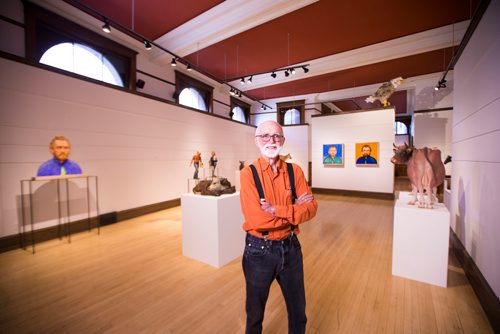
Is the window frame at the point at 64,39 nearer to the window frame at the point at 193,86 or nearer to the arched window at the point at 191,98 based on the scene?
the window frame at the point at 193,86

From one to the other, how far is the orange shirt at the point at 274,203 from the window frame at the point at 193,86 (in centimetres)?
628

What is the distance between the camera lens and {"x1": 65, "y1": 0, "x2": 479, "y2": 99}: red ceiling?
4191mm

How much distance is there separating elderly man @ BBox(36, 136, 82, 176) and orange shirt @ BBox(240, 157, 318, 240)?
3.95 meters

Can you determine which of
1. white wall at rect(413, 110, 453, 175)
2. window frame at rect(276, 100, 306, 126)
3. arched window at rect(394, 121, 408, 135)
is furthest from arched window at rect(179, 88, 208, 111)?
arched window at rect(394, 121, 408, 135)

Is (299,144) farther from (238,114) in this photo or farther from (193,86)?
(193,86)

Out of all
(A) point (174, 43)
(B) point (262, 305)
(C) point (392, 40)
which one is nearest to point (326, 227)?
(B) point (262, 305)

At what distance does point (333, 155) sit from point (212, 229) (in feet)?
21.8

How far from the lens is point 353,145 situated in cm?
785

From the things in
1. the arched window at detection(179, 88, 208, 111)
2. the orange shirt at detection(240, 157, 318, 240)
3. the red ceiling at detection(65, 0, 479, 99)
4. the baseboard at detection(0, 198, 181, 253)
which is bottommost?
the baseboard at detection(0, 198, 181, 253)

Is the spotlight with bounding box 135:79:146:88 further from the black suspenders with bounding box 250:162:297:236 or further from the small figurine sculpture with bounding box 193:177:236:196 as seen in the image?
the black suspenders with bounding box 250:162:297:236

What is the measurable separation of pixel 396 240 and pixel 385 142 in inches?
225

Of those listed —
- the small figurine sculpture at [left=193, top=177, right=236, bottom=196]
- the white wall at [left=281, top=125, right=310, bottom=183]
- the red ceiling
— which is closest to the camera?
the small figurine sculpture at [left=193, top=177, right=236, bottom=196]

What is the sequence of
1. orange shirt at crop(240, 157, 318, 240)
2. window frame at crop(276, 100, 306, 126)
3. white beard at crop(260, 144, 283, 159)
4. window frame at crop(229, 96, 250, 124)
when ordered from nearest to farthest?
orange shirt at crop(240, 157, 318, 240)
white beard at crop(260, 144, 283, 159)
window frame at crop(229, 96, 250, 124)
window frame at crop(276, 100, 306, 126)

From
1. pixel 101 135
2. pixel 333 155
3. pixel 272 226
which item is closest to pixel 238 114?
pixel 333 155
